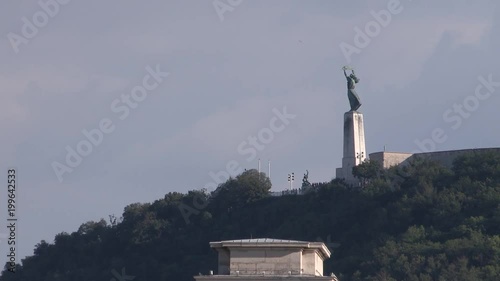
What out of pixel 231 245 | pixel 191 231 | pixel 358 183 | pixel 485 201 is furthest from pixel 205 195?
pixel 231 245

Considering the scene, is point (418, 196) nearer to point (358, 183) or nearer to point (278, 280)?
point (358, 183)

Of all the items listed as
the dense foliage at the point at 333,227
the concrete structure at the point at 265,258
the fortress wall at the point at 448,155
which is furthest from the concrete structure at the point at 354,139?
the concrete structure at the point at 265,258

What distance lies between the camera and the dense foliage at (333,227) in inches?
4188

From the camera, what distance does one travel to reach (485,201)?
115188 mm

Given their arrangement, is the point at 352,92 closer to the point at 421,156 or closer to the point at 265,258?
the point at 421,156

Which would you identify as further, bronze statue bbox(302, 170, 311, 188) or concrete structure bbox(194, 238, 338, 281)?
bronze statue bbox(302, 170, 311, 188)

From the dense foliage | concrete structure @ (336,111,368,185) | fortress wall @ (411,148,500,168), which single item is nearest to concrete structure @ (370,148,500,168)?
fortress wall @ (411,148,500,168)

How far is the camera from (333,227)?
389ft

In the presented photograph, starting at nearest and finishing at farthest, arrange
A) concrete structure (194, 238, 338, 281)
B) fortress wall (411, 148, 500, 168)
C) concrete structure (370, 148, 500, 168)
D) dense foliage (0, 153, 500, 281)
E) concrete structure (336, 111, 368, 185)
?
concrete structure (194, 238, 338, 281) < dense foliage (0, 153, 500, 281) < concrete structure (336, 111, 368, 185) < concrete structure (370, 148, 500, 168) < fortress wall (411, 148, 500, 168)

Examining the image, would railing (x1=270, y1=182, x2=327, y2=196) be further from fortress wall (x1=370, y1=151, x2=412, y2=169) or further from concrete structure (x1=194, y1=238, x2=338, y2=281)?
concrete structure (x1=194, y1=238, x2=338, y2=281)

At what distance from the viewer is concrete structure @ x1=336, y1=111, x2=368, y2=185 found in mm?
116688

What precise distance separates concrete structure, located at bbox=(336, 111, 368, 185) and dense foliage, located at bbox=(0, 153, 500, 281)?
721 mm

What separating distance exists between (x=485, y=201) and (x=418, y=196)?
440cm

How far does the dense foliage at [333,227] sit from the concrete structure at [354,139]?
0.72 metres
